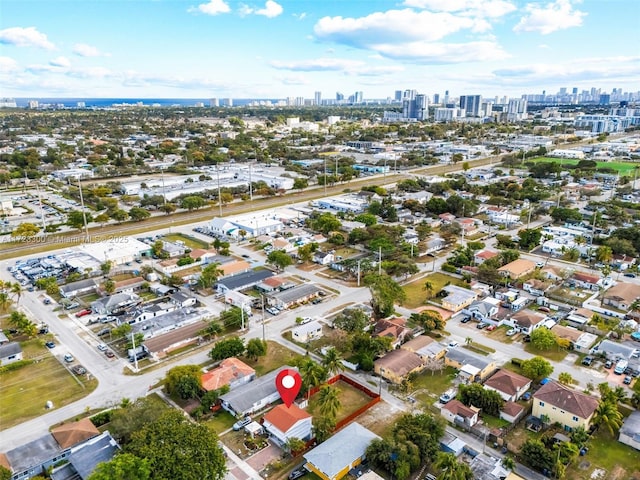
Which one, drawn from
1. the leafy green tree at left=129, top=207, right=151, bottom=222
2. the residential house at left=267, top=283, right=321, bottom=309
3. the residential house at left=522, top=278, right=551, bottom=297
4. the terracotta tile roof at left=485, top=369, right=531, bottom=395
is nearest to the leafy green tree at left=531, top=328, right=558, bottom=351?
the terracotta tile roof at left=485, top=369, right=531, bottom=395

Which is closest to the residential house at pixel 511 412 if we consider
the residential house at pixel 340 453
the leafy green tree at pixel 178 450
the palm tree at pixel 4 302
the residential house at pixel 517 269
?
the residential house at pixel 340 453

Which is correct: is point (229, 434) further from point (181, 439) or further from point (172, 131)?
point (172, 131)

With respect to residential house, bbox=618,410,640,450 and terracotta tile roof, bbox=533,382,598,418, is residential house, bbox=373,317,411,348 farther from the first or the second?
residential house, bbox=618,410,640,450

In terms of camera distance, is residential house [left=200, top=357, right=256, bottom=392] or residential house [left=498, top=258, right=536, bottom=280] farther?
residential house [left=498, top=258, right=536, bottom=280]

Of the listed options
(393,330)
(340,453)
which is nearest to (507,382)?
(393,330)

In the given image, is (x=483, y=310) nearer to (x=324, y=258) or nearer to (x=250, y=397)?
(x=324, y=258)

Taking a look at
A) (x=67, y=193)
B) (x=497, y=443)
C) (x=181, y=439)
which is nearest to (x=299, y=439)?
(x=181, y=439)

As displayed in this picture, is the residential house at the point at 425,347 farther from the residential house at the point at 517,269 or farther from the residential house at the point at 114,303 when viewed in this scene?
the residential house at the point at 114,303
